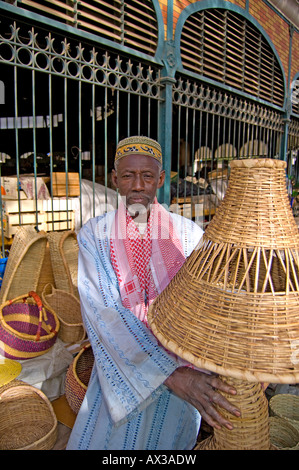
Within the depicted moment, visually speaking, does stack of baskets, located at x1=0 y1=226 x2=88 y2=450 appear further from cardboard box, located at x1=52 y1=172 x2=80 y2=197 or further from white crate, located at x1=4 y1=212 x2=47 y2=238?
cardboard box, located at x1=52 y1=172 x2=80 y2=197

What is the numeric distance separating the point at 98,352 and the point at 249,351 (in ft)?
2.27

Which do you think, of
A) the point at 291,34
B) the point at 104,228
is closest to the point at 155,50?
the point at 104,228

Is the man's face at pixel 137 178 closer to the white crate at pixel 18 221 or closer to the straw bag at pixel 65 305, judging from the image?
the straw bag at pixel 65 305

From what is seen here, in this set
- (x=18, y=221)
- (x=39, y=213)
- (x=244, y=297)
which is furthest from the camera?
(x=39, y=213)

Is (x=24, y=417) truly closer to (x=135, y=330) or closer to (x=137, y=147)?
(x=135, y=330)

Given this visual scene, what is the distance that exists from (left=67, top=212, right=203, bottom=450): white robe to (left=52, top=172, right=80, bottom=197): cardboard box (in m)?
2.81

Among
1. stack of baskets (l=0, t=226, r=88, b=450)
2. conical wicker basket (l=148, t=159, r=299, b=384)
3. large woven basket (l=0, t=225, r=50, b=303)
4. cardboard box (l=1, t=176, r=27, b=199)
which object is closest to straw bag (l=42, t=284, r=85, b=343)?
stack of baskets (l=0, t=226, r=88, b=450)

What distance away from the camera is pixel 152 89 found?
4.38 metres

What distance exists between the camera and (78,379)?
71.6 inches

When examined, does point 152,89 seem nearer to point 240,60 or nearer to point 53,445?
point 240,60

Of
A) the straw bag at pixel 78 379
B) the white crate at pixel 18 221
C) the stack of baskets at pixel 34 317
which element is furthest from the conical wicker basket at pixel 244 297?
the white crate at pixel 18 221

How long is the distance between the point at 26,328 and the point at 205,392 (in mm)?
2042

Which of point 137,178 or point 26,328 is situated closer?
point 137,178

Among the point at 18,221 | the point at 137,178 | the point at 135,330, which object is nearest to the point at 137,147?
the point at 137,178
